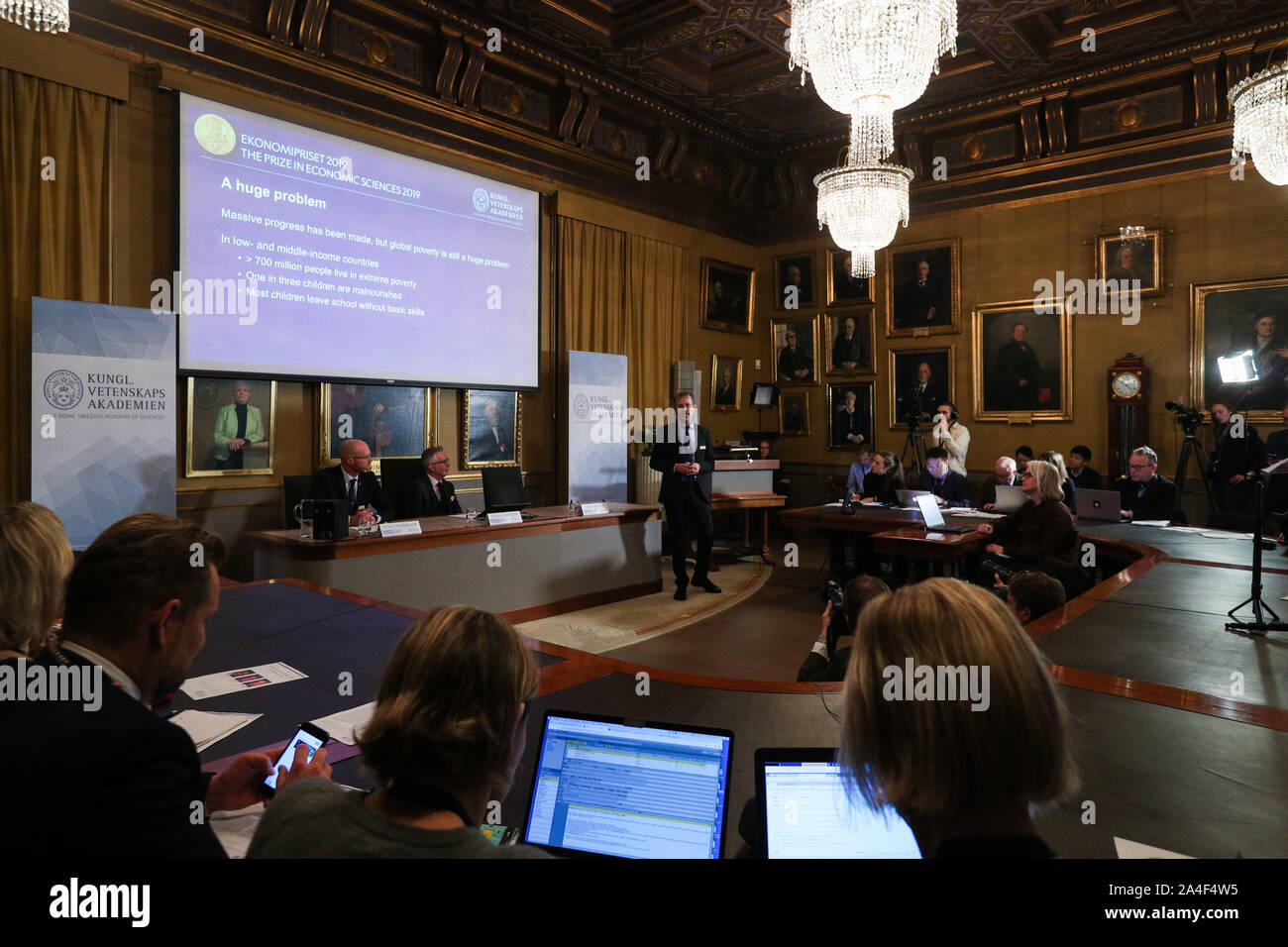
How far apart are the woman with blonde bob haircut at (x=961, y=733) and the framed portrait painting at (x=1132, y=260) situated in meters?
8.56

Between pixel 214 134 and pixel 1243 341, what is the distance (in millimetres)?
9257

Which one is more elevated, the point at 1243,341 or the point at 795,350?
the point at 795,350

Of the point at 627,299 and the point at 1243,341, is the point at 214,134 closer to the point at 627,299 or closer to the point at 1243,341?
the point at 627,299

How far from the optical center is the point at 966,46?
7637 millimetres

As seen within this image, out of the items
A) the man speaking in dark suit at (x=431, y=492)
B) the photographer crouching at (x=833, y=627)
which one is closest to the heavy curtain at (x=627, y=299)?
the man speaking in dark suit at (x=431, y=492)

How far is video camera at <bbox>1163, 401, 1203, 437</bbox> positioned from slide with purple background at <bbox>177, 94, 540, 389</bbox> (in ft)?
20.4

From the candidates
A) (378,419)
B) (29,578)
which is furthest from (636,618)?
(29,578)

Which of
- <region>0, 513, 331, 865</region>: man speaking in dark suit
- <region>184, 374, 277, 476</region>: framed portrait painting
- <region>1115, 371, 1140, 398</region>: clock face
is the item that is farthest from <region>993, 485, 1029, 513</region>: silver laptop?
<region>0, 513, 331, 865</region>: man speaking in dark suit

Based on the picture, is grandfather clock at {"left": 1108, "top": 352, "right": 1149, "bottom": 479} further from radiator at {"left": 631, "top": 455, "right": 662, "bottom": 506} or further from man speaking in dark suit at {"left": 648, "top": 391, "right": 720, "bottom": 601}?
radiator at {"left": 631, "top": 455, "right": 662, "bottom": 506}

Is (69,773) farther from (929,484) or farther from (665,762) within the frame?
(929,484)

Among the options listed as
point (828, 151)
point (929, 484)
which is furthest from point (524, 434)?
point (828, 151)

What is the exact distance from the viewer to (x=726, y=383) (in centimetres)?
1030

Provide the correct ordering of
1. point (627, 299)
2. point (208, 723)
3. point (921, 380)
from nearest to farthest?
1. point (208, 723)
2. point (627, 299)
3. point (921, 380)
